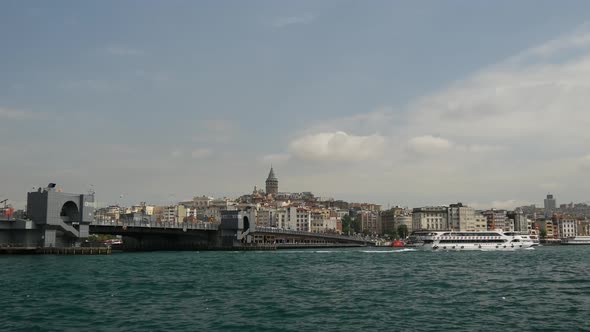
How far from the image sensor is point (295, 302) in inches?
1458

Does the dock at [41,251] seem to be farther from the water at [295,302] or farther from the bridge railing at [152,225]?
the water at [295,302]

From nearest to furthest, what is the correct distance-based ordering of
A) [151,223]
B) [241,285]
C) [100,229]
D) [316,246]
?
[241,285]
[100,229]
[151,223]
[316,246]

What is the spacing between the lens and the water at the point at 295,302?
29.4m

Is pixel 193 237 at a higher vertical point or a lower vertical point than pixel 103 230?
lower

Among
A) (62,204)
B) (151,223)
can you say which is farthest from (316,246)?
(62,204)

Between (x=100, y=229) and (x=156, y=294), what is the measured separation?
8186 centimetres

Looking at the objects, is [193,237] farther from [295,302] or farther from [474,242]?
[295,302]

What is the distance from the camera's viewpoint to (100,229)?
118m

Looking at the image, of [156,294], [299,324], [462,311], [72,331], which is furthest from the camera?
[156,294]

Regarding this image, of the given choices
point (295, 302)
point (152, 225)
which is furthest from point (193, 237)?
point (295, 302)

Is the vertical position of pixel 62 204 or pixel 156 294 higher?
pixel 62 204

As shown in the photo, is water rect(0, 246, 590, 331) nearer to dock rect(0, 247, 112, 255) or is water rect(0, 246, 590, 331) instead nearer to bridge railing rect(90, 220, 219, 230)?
dock rect(0, 247, 112, 255)

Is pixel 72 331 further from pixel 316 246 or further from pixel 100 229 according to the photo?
pixel 316 246

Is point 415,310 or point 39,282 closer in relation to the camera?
point 415,310
